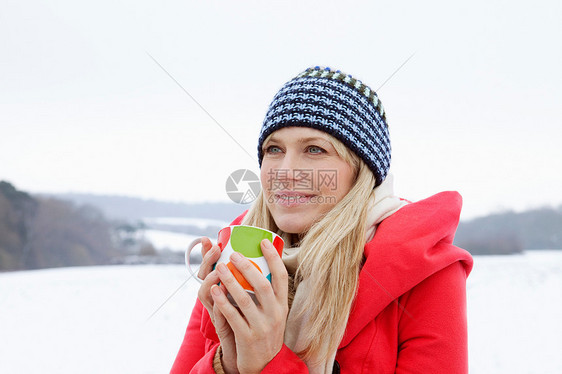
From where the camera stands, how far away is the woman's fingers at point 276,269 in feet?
3.38

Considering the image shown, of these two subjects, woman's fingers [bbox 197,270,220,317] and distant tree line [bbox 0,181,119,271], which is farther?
distant tree line [bbox 0,181,119,271]

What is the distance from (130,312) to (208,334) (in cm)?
280

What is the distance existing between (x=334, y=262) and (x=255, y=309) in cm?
31

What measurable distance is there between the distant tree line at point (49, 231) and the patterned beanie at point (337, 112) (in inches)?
296

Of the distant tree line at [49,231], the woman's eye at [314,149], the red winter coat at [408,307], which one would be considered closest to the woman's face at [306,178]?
the woman's eye at [314,149]

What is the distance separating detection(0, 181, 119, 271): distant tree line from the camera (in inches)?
328

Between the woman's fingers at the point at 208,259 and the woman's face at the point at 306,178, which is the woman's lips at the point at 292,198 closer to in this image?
the woman's face at the point at 306,178

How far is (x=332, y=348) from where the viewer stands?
1104mm

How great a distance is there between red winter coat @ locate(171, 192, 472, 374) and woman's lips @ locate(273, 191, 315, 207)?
0.83 feet

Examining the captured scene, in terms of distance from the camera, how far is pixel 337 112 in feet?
4.27

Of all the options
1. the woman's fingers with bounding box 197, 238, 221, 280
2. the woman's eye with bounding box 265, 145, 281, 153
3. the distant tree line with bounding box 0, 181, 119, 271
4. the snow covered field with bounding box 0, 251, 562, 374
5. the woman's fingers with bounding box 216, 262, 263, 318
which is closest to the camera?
the woman's fingers with bounding box 216, 262, 263, 318

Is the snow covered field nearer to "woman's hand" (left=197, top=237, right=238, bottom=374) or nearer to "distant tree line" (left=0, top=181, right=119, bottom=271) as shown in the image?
"woman's hand" (left=197, top=237, right=238, bottom=374)

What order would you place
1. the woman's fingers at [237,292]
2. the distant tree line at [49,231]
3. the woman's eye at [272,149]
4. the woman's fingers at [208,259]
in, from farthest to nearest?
the distant tree line at [49,231] < the woman's eye at [272,149] < the woman's fingers at [208,259] < the woman's fingers at [237,292]

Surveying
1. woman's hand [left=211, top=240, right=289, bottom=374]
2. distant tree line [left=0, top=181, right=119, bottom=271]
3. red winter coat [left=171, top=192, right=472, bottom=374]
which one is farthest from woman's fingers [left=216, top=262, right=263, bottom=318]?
distant tree line [left=0, top=181, right=119, bottom=271]
